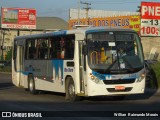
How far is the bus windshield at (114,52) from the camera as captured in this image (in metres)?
19.5

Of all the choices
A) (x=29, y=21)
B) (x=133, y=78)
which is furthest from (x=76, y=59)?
(x=29, y=21)

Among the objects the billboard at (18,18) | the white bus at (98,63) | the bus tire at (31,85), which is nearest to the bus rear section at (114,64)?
the white bus at (98,63)

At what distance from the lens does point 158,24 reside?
6347cm

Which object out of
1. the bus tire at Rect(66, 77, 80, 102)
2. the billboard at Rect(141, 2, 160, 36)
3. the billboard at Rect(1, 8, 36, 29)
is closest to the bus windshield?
the bus tire at Rect(66, 77, 80, 102)

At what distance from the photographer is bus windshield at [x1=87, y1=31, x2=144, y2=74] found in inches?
766

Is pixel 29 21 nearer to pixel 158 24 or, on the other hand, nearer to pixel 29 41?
pixel 158 24

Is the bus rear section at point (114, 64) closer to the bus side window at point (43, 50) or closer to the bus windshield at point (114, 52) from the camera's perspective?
the bus windshield at point (114, 52)

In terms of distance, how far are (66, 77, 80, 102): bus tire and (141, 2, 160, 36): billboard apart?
41.2m

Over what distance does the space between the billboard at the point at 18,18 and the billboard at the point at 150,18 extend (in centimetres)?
2765

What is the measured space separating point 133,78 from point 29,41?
25.4 feet

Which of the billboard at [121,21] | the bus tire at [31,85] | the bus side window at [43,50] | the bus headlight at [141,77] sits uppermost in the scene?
the billboard at [121,21]

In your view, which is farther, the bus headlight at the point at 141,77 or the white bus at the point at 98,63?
the bus headlight at the point at 141,77

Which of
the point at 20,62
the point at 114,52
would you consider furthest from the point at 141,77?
the point at 20,62

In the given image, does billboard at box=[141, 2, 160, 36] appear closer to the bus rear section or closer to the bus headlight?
the bus rear section
